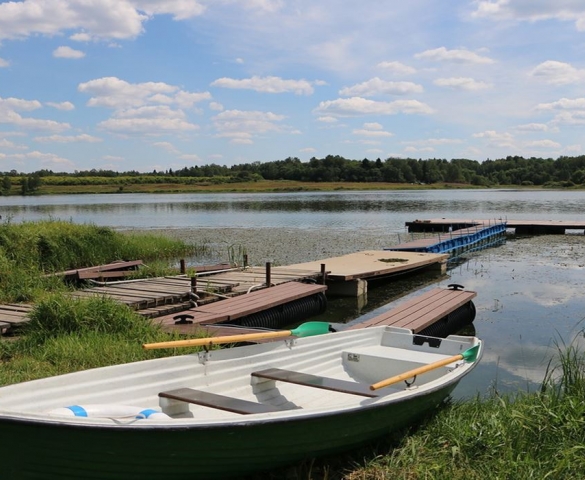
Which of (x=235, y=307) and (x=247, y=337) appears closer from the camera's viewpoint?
(x=247, y=337)

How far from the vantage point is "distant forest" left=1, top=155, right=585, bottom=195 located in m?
93.8

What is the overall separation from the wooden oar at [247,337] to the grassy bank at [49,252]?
529 centimetres

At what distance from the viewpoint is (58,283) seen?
10656 millimetres

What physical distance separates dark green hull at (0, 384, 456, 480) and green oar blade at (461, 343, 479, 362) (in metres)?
1.66

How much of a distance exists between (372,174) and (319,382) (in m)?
96.9

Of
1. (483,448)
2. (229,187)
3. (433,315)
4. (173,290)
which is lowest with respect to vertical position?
(483,448)

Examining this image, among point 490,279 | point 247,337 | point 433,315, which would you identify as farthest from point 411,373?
point 490,279

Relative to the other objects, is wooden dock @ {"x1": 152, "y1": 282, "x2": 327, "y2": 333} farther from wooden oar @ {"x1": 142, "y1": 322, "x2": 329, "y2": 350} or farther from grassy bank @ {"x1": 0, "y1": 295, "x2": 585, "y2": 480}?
wooden oar @ {"x1": 142, "y1": 322, "x2": 329, "y2": 350}

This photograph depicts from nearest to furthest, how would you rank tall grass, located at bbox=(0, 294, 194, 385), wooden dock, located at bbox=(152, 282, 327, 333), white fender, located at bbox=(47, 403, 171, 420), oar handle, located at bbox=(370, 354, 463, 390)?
white fender, located at bbox=(47, 403, 171, 420) → oar handle, located at bbox=(370, 354, 463, 390) → tall grass, located at bbox=(0, 294, 194, 385) → wooden dock, located at bbox=(152, 282, 327, 333)

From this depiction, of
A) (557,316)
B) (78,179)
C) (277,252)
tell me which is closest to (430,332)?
(557,316)

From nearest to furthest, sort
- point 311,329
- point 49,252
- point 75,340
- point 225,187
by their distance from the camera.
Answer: point 311,329 < point 75,340 < point 49,252 < point 225,187

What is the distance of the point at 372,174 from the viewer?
100000 millimetres

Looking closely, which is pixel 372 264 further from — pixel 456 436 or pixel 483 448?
pixel 483 448

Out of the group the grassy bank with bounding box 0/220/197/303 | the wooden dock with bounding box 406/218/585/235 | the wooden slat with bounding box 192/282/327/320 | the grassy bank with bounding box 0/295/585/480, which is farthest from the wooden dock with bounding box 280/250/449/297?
the wooden dock with bounding box 406/218/585/235
